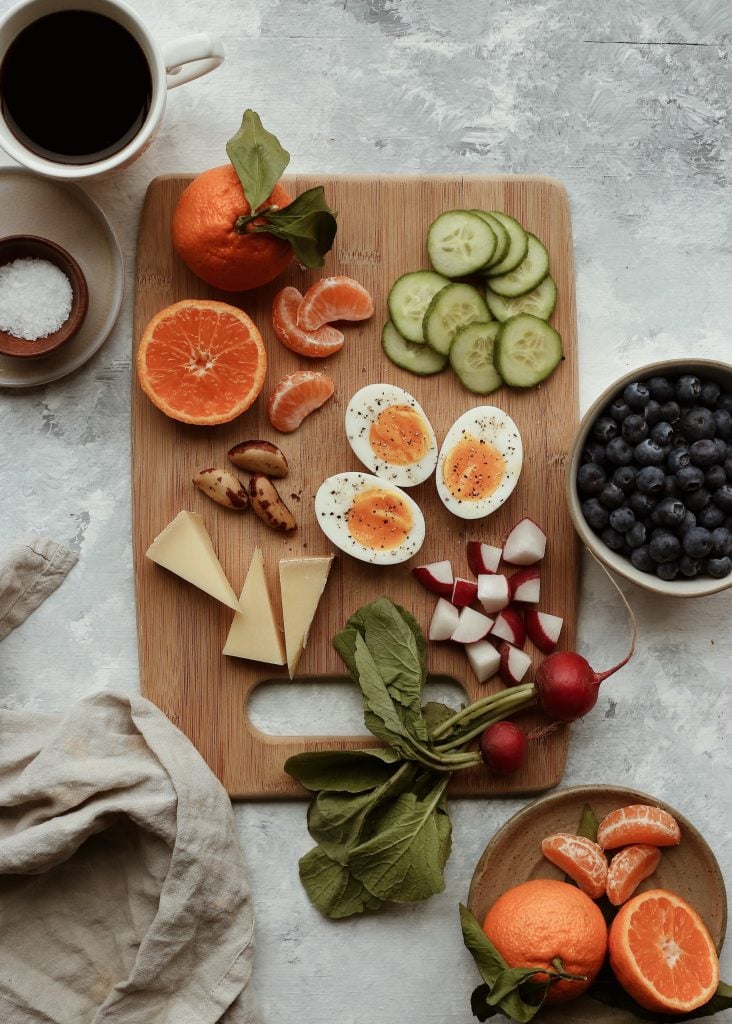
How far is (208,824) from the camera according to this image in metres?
2.23

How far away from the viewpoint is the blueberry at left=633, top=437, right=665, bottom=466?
2148mm

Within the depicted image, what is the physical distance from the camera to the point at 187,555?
90.4 inches


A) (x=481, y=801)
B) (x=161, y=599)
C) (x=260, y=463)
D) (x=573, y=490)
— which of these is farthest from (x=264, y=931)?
(x=573, y=490)

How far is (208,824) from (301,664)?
43 cm

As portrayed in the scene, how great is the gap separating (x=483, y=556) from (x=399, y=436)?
36 centimetres

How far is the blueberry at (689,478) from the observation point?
6.99 ft

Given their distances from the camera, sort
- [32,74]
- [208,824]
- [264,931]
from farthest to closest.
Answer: [264,931], [208,824], [32,74]

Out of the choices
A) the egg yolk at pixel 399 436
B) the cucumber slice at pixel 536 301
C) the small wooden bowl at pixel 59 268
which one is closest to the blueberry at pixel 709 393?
the cucumber slice at pixel 536 301

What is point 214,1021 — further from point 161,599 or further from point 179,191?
point 179,191

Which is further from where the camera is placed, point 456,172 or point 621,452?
point 456,172

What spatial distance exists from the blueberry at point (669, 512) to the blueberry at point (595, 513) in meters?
0.11

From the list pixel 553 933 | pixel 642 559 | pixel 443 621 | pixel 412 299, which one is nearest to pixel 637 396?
pixel 642 559

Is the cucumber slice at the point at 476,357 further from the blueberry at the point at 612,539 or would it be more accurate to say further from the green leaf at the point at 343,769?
the green leaf at the point at 343,769

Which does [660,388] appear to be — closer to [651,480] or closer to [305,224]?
[651,480]
